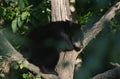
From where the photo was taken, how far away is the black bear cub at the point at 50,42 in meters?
3.42

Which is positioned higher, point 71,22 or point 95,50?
point 71,22

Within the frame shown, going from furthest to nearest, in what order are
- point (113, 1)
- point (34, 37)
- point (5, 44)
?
point (113, 1) → point (34, 37) → point (5, 44)

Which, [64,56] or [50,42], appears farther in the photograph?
[50,42]

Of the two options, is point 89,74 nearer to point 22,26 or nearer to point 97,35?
point 97,35

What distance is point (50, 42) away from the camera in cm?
356

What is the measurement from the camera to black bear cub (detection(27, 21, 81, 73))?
342cm

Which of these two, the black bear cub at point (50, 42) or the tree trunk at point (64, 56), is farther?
the black bear cub at point (50, 42)

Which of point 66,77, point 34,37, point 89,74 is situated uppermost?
point 34,37

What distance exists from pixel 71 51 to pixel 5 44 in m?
0.73

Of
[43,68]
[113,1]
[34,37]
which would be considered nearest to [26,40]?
[34,37]

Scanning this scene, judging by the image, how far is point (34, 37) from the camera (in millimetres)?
3484

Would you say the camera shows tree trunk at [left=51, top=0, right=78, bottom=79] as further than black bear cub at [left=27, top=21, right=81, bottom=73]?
No

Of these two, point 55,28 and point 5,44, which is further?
point 55,28

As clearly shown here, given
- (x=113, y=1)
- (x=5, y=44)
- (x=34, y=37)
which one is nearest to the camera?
(x=5, y=44)
